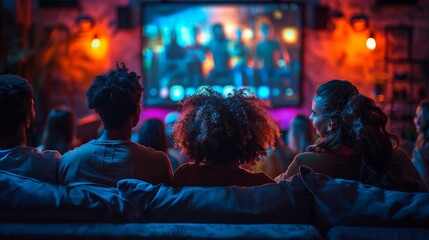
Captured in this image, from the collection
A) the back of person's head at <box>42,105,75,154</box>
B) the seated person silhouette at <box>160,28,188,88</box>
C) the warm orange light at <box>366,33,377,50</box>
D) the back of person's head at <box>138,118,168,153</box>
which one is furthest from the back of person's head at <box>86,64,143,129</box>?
the warm orange light at <box>366,33,377,50</box>

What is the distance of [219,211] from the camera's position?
4.93ft

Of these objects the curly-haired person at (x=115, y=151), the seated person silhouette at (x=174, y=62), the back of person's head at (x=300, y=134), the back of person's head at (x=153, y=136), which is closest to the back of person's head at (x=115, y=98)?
the curly-haired person at (x=115, y=151)

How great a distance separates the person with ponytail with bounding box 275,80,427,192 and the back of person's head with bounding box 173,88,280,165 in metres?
0.18

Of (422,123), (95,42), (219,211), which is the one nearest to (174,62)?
(95,42)

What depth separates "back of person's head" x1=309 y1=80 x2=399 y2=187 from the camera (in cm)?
182

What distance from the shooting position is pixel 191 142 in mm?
1885

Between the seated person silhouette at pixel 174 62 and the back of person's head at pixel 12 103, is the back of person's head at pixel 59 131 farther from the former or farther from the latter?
the seated person silhouette at pixel 174 62

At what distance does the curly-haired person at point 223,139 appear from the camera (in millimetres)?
1821

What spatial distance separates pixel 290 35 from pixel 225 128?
523 cm

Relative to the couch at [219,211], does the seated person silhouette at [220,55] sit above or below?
above

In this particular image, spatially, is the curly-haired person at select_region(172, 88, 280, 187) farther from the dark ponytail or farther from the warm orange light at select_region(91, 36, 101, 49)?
the warm orange light at select_region(91, 36, 101, 49)

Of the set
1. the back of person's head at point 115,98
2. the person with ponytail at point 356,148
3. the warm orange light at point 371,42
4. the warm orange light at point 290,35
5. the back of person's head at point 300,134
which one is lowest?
the back of person's head at point 300,134

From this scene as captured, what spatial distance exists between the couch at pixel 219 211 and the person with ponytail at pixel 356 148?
0.27m

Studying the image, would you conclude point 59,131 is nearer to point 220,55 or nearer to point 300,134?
point 300,134
